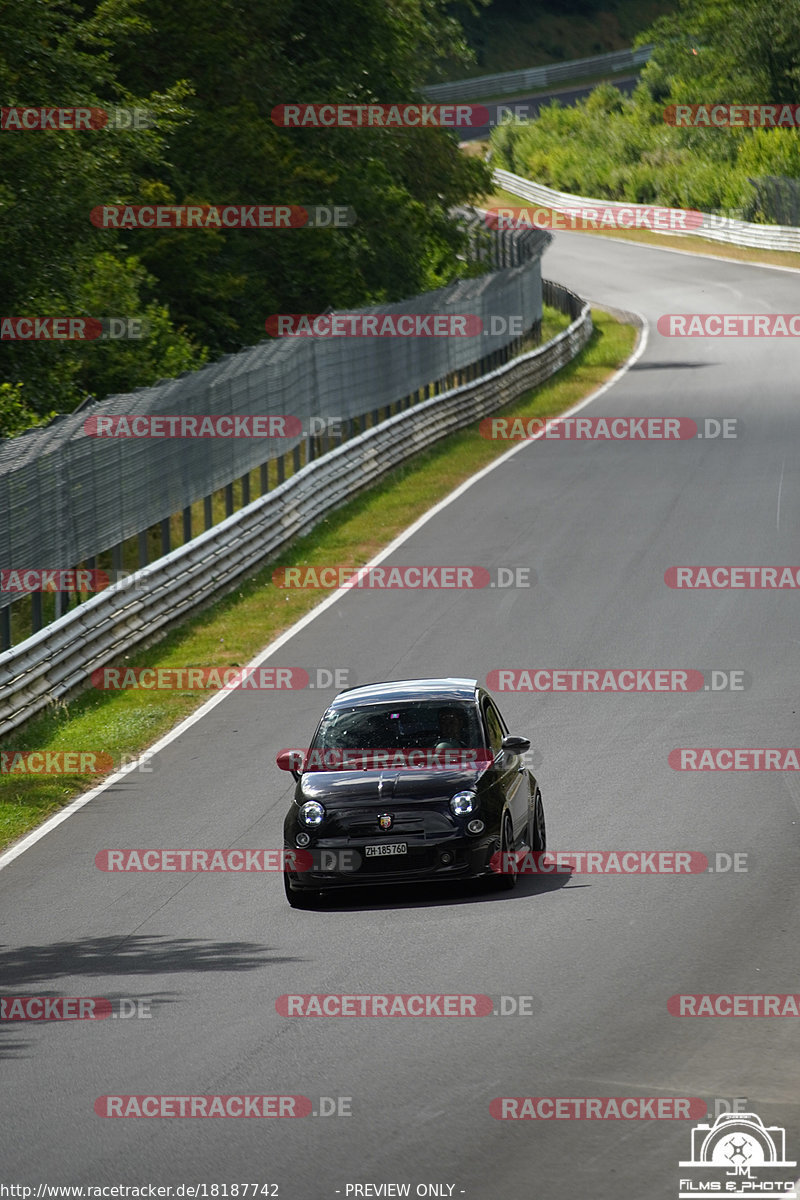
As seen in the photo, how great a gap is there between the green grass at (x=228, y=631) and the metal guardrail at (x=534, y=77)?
84.3 m

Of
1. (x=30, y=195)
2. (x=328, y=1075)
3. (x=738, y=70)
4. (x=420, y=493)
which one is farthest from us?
(x=738, y=70)

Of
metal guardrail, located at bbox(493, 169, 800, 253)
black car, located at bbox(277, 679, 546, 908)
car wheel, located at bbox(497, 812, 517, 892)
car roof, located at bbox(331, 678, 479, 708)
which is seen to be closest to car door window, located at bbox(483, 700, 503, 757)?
black car, located at bbox(277, 679, 546, 908)

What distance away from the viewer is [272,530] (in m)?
27.9

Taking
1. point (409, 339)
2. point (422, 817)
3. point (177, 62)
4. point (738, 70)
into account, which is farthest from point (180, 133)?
point (738, 70)

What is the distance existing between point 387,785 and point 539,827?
5.39 feet

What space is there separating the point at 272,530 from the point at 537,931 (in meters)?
16.8

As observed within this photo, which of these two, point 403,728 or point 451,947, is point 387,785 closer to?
point 403,728

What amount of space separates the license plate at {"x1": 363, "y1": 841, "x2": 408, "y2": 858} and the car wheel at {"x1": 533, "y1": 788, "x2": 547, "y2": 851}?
159 cm

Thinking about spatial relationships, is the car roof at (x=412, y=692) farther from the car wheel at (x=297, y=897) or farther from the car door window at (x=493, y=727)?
the car wheel at (x=297, y=897)

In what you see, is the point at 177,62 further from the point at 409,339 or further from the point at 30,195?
the point at 30,195

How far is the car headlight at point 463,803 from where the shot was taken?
494 inches

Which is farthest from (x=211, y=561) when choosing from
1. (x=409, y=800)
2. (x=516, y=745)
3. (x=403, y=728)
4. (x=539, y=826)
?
(x=409, y=800)

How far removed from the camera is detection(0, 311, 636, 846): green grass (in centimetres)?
1763

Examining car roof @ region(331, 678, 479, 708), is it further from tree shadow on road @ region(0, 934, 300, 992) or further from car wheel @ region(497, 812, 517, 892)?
tree shadow on road @ region(0, 934, 300, 992)
